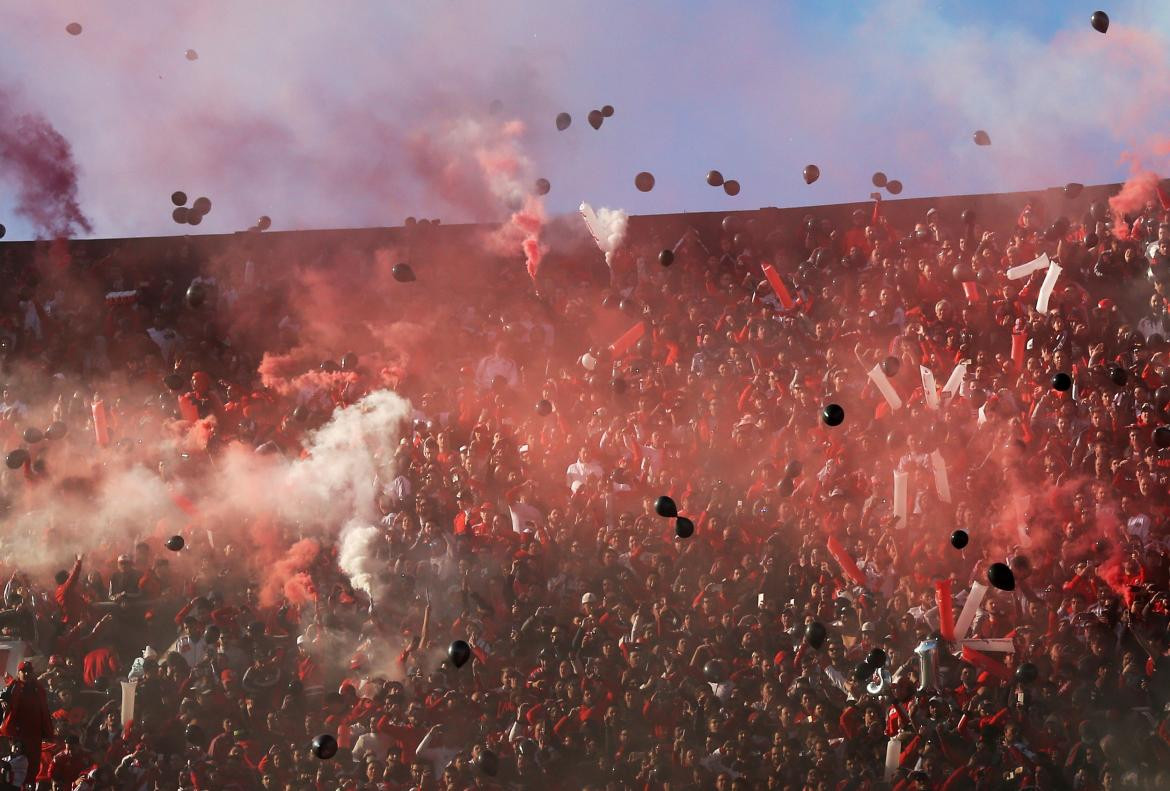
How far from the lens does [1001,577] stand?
34.4 ft

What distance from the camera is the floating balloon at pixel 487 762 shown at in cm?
Result: 1027

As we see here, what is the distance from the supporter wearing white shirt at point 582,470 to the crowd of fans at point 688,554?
0.06 m

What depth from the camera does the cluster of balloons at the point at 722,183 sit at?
15.3 metres

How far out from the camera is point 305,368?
15.2 metres

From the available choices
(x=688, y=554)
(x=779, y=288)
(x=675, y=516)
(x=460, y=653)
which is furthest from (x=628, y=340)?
(x=460, y=653)

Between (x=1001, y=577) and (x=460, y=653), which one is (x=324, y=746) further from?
(x=1001, y=577)

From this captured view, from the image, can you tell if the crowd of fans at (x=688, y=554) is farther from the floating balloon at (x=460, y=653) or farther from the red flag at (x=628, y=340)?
the floating balloon at (x=460, y=653)

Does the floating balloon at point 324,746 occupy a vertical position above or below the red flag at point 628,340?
below

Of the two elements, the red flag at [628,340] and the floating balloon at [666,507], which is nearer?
the floating balloon at [666,507]

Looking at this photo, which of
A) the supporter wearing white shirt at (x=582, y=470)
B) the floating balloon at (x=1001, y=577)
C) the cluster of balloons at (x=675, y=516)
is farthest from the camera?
the supporter wearing white shirt at (x=582, y=470)

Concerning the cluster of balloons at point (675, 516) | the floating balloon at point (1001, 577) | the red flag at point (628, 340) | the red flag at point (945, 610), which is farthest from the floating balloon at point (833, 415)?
the red flag at point (628, 340)

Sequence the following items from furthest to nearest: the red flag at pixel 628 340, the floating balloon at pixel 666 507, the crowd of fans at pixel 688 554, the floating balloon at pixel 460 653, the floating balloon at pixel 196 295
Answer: the floating balloon at pixel 196 295 < the red flag at pixel 628 340 < the floating balloon at pixel 666 507 < the floating balloon at pixel 460 653 < the crowd of fans at pixel 688 554

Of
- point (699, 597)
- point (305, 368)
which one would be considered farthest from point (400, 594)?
point (305, 368)

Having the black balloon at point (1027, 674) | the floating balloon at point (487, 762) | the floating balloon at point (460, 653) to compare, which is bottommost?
the floating balloon at point (487, 762)
